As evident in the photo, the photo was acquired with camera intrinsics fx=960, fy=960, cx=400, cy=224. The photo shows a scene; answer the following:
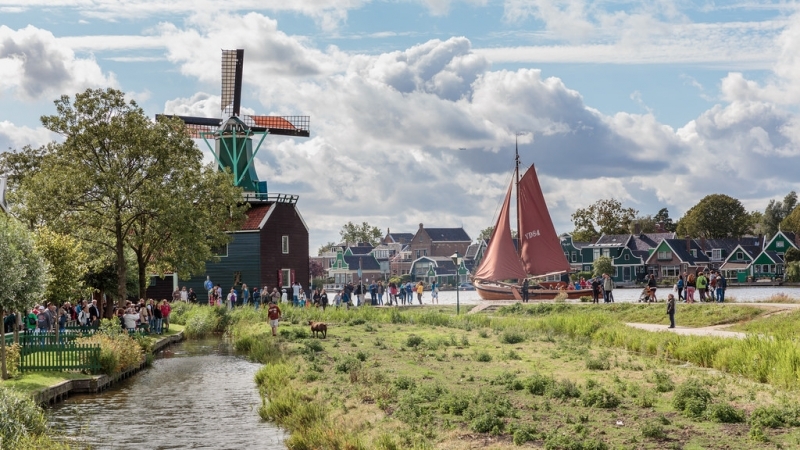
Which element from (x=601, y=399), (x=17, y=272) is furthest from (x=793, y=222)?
(x=17, y=272)

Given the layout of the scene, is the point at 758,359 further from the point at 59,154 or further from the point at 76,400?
the point at 59,154

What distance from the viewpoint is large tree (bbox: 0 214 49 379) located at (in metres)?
26.8

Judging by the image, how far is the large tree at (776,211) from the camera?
164 meters

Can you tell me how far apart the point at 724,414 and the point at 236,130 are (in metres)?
63.5

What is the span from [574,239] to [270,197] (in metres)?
90.3

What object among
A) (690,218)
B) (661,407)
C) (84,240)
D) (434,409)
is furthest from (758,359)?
(690,218)

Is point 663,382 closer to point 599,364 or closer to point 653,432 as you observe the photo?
point 599,364

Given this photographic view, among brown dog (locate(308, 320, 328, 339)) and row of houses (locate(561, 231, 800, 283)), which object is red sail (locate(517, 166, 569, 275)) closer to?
brown dog (locate(308, 320, 328, 339))

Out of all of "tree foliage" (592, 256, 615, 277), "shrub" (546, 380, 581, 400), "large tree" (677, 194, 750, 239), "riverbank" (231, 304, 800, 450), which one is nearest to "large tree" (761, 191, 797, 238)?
"large tree" (677, 194, 750, 239)

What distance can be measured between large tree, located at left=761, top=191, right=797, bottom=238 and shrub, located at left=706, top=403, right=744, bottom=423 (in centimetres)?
15461

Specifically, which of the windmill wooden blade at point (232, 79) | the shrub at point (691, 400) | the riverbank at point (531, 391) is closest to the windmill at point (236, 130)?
the windmill wooden blade at point (232, 79)

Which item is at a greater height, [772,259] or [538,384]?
[772,259]

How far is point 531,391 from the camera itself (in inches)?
890

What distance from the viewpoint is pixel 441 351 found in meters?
33.9
